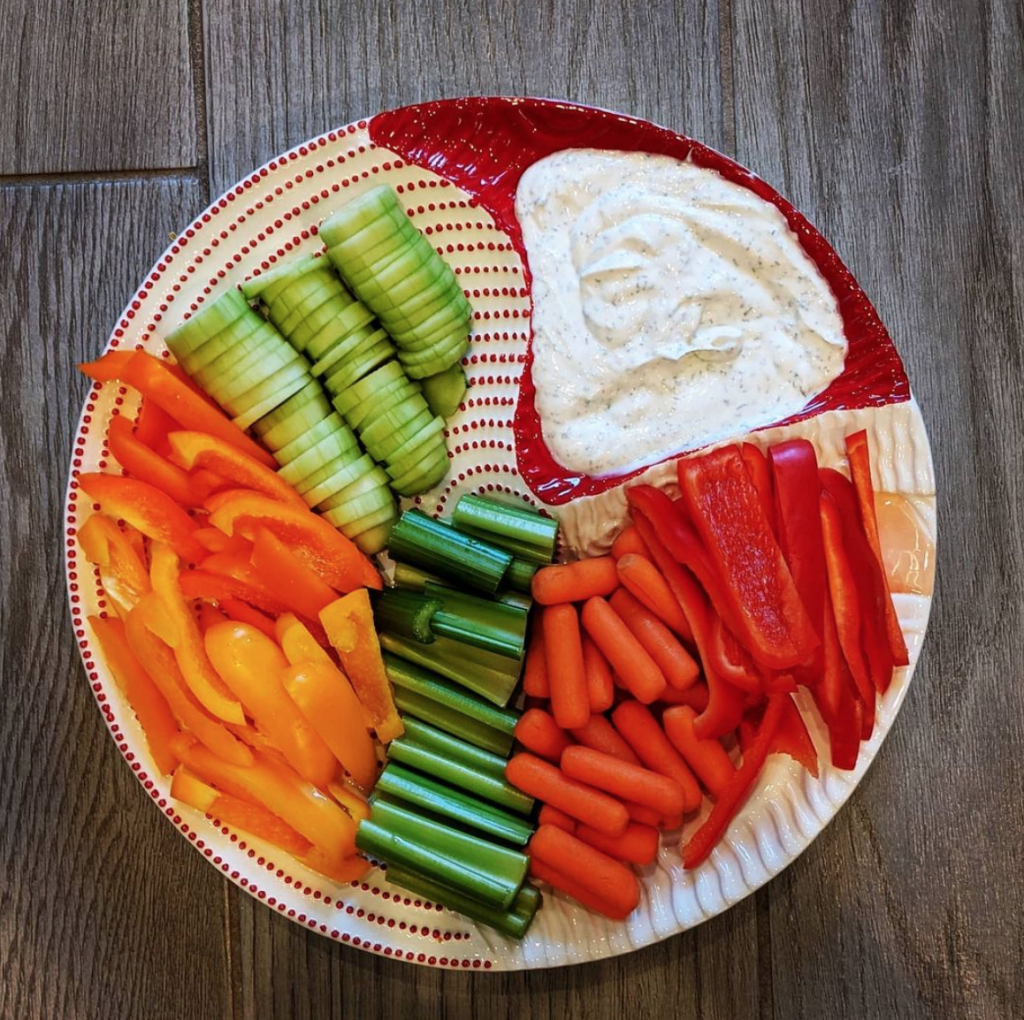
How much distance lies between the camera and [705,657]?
1.59 meters

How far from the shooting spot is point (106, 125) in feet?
6.24

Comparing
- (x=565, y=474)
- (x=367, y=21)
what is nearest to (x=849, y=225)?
(x=565, y=474)

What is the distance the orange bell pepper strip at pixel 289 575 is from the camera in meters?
1.60

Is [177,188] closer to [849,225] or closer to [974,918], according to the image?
[849,225]

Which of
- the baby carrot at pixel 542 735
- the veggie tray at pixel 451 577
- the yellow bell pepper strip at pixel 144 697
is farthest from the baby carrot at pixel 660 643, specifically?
the yellow bell pepper strip at pixel 144 697

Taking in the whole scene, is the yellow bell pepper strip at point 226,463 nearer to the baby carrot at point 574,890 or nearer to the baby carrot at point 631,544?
the baby carrot at point 631,544

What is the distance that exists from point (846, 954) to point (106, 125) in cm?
220

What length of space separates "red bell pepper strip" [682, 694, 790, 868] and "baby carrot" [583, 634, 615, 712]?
0.25 metres

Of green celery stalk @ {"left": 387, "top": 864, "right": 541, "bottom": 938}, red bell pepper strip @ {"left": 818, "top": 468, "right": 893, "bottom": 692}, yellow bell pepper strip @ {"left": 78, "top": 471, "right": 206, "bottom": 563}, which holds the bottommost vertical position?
green celery stalk @ {"left": 387, "top": 864, "right": 541, "bottom": 938}

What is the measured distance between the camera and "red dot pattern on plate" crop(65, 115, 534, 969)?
66.7 inches

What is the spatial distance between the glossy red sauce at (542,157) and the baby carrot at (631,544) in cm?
10

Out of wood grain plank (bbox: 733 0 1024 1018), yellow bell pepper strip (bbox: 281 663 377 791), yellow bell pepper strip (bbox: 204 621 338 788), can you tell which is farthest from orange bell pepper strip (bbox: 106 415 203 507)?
wood grain plank (bbox: 733 0 1024 1018)

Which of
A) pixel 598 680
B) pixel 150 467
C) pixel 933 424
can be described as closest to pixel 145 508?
pixel 150 467

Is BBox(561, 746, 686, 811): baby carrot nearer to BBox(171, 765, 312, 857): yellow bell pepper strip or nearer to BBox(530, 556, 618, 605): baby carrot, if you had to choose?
BBox(530, 556, 618, 605): baby carrot
